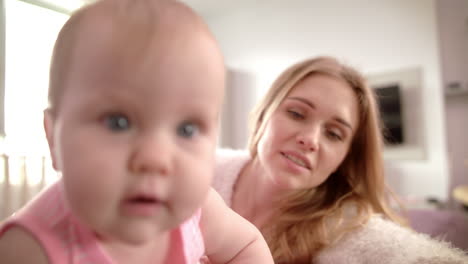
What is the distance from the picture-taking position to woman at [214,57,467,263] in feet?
2.97

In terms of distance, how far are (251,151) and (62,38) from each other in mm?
1107

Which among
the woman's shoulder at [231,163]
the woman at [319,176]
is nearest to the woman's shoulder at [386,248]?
the woman at [319,176]

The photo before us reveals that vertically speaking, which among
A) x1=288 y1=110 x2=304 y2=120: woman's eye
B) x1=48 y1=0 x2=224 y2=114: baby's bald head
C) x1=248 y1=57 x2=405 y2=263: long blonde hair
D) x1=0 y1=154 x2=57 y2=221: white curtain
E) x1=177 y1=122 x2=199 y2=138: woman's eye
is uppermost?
x1=48 y1=0 x2=224 y2=114: baby's bald head

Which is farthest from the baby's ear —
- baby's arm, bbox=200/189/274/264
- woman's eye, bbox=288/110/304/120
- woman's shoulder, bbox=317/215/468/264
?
woman's eye, bbox=288/110/304/120

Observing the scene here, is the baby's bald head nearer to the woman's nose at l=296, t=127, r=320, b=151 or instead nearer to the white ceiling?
the woman's nose at l=296, t=127, r=320, b=151

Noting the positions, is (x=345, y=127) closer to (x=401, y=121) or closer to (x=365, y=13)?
(x=401, y=121)

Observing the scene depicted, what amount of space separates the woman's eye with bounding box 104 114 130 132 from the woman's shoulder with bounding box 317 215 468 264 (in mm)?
713

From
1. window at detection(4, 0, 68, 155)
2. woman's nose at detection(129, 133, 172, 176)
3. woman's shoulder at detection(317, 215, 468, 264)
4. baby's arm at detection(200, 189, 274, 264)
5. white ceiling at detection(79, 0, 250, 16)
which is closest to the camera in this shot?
woman's nose at detection(129, 133, 172, 176)

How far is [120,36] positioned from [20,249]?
0.80 feet

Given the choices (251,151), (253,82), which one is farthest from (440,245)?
(253,82)

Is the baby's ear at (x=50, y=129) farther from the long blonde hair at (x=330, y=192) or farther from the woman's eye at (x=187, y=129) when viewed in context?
the long blonde hair at (x=330, y=192)

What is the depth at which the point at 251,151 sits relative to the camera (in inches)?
55.6

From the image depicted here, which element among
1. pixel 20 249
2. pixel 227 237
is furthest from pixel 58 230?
pixel 227 237

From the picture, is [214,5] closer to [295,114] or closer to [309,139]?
[295,114]
